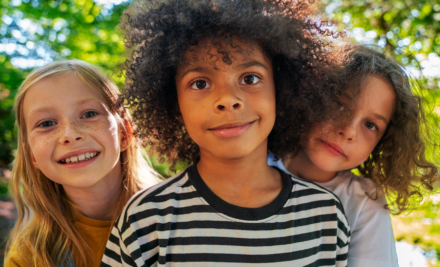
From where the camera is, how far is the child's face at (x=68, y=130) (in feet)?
6.80

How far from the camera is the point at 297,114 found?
2164mm

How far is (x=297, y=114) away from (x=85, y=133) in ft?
4.23

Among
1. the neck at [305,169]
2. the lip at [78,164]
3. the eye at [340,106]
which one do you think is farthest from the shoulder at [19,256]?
the eye at [340,106]

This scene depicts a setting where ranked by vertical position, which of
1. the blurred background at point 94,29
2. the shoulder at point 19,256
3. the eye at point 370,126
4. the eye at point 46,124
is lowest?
the shoulder at point 19,256

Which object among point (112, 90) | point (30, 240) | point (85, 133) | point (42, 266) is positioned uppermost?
point (112, 90)

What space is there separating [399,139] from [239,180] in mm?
1135

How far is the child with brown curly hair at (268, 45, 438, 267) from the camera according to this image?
2113 mm

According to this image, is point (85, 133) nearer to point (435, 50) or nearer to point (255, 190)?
point (255, 190)

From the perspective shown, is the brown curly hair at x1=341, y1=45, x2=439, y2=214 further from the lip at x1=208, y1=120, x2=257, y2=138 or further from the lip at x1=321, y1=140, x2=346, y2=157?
the lip at x1=208, y1=120, x2=257, y2=138

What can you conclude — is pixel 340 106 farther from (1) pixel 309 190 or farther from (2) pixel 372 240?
(2) pixel 372 240

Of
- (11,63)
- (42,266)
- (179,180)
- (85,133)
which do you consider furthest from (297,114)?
(11,63)

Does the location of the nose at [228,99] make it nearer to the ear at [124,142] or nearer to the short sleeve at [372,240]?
the ear at [124,142]

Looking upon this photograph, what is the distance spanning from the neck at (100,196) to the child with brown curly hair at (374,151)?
1249 millimetres

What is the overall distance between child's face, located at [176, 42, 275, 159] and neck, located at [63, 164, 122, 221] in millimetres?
920
